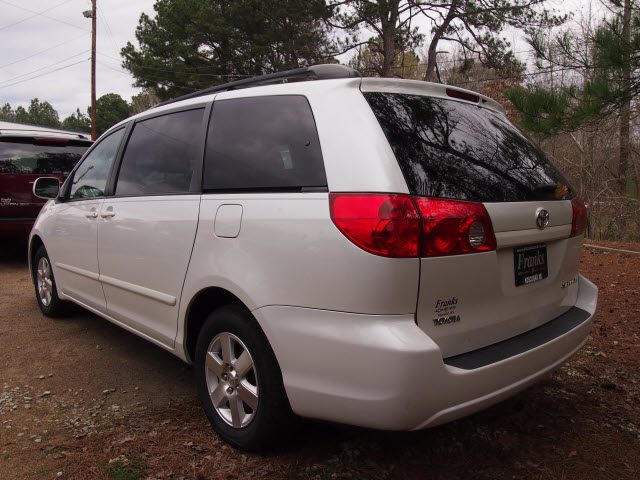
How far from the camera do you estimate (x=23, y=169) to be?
680cm

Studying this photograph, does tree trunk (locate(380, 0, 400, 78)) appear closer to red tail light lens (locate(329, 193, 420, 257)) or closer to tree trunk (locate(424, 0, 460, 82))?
tree trunk (locate(424, 0, 460, 82))

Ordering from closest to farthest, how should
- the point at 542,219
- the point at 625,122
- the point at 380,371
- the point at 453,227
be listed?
1. the point at 380,371
2. the point at 453,227
3. the point at 542,219
4. the point at 625,122

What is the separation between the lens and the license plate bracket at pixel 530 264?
7.10 feet

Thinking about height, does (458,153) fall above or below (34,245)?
above

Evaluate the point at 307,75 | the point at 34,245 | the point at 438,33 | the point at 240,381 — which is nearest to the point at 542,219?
the point at 307,75

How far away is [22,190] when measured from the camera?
266 inches

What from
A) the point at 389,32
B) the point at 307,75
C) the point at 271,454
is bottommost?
the point at 271,454

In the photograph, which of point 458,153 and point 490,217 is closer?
point 490,217

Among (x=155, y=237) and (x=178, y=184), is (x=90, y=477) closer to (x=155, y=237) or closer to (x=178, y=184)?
(x=155, y=237)

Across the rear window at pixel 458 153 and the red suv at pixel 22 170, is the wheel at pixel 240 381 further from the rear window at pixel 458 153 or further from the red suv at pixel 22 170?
the red suv at pixel 22 170

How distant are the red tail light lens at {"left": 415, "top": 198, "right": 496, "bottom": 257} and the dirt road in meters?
1.08

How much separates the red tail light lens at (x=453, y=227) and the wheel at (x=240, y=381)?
2.86 feet

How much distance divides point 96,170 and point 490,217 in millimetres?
3112

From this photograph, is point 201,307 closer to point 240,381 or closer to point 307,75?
point 240,381
